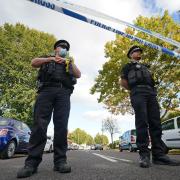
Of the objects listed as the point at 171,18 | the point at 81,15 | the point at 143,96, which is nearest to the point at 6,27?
the point at 171,18

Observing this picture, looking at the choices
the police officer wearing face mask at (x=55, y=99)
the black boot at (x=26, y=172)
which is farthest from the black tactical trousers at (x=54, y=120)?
the black boot at (x=26, y=172)

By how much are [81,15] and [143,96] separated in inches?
99.7

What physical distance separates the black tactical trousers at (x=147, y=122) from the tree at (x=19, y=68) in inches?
766

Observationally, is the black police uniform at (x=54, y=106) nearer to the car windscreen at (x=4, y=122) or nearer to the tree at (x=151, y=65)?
the car windscreen at (x=4, y=122)

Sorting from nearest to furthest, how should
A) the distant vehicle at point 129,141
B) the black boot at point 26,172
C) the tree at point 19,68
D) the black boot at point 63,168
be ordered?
the black boot at point 26,172, the black boot at point 63,168, the distant vehicle at point 129,141, the tree at point 19,68

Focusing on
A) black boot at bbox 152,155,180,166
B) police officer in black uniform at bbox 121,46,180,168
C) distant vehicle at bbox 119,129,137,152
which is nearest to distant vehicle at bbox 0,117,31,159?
police officer in black uniform at bbox 121,46,180,168

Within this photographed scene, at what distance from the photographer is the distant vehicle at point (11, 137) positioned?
8766 millimetres

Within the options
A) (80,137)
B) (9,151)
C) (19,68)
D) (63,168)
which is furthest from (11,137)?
(80,137)

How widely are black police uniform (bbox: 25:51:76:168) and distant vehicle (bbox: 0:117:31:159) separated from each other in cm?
533

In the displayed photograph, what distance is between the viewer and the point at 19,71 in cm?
2498

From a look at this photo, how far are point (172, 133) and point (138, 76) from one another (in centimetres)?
832

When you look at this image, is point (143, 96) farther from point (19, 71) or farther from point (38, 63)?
point (19, 71)

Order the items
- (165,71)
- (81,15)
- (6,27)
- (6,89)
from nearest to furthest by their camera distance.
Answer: (81,15), (165,71), (6,89), (6,27)

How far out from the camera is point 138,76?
4.71 m
